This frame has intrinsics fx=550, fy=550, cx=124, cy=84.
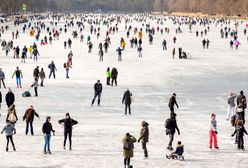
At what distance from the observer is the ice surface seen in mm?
14195

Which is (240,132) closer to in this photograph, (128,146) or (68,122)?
(128,146)

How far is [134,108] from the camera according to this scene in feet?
71.6

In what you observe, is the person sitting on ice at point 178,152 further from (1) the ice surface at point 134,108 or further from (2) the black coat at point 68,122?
(2) the black coat at point 68,122

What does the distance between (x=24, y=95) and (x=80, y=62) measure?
48.4ft

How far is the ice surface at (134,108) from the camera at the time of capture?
46.6 feet

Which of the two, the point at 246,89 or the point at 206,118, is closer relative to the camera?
the point at 206,118

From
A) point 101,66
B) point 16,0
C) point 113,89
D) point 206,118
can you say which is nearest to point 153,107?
point 206,118

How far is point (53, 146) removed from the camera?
1531 centimetres

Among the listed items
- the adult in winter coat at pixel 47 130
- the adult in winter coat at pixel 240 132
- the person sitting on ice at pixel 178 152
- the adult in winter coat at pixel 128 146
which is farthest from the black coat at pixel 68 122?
the adult in winter coat at pixel 240 132

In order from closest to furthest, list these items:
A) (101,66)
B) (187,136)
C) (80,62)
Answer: (187,136), (101,66), (80,62)

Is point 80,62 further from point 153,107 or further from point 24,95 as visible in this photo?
point 153,107

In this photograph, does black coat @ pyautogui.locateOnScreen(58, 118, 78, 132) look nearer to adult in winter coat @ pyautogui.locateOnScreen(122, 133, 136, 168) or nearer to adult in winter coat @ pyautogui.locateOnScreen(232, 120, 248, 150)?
adult in winter coat @ pyautogui.locateOnScreen(122, 133, 136, 168)

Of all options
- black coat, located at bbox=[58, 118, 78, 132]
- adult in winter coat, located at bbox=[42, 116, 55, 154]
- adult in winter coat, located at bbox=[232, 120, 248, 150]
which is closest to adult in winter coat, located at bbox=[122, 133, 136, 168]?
black coat, located at bbox=[58, 118, 78, 132]

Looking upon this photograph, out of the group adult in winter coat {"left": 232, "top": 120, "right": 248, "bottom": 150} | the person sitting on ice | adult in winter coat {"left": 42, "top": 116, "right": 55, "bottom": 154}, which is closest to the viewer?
the person sitting on ice
